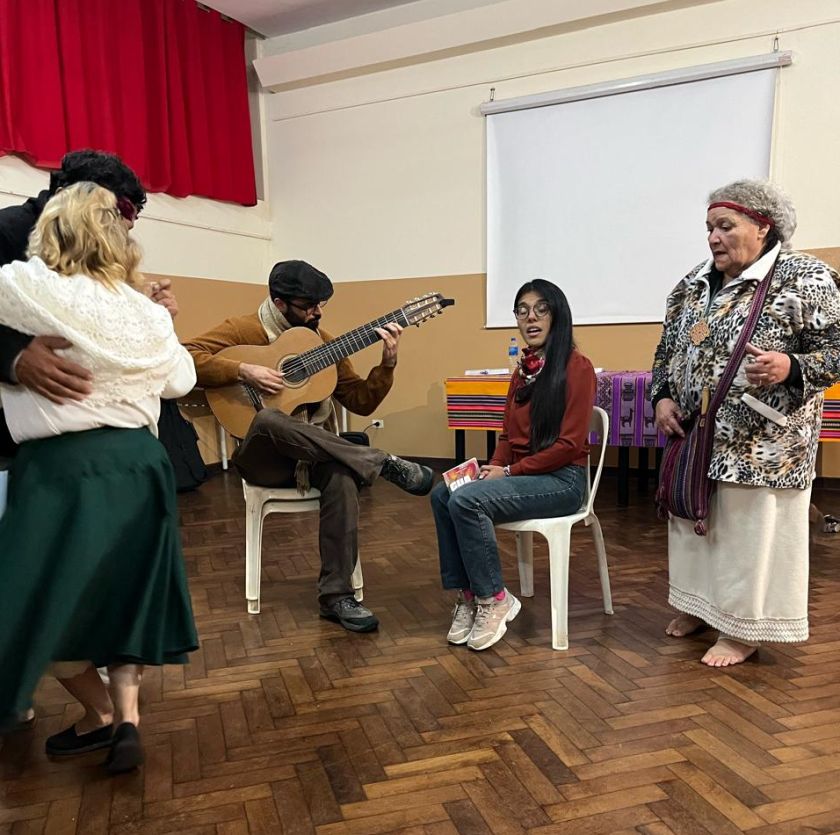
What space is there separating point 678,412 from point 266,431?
4.52 feet

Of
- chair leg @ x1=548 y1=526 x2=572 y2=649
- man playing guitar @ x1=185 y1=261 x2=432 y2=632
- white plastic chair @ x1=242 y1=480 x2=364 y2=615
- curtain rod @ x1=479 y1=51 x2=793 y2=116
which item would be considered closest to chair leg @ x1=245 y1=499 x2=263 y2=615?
white plastic chair @ x1=242 y1=480 x2=364 y2=615

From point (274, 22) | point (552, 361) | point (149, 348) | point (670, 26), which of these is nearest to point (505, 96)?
point (670, 26)

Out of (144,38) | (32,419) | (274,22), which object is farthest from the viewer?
(274,22)

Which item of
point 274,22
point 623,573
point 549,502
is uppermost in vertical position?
point 274,22

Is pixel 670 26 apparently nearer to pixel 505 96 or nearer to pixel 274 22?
pixel 505 96

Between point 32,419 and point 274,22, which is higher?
point 274,22

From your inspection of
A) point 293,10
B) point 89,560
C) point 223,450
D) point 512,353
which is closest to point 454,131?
point 293,10

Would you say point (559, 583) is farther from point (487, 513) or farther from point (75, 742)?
point (75, 742)

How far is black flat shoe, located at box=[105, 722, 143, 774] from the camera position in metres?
1.75

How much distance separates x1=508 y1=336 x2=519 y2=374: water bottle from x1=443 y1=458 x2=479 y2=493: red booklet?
2.98m

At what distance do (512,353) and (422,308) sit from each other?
8.38ft

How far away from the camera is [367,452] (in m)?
2.66

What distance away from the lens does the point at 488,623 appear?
2.44m

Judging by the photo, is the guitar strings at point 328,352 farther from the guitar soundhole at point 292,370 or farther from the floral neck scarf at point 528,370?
the floral neck scarf at point 528,370
